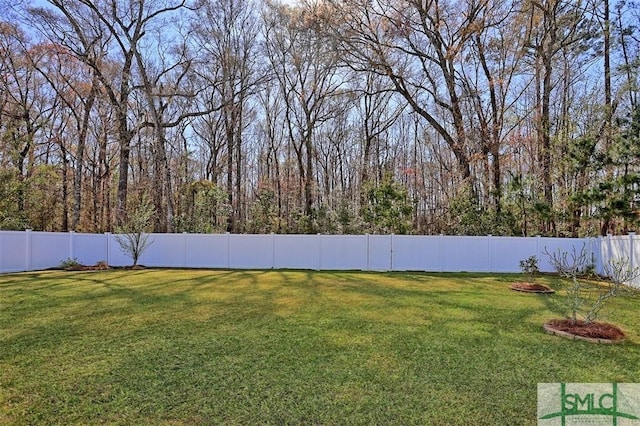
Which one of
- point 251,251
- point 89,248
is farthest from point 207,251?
point 89,248

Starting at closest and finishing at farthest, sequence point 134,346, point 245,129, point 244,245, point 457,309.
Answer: point 134,346 < point 457,309 < point 244,245 < point 245,129

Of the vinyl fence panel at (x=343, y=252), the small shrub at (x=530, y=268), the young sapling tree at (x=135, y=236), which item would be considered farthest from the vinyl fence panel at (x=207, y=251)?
the small shrub at (x=530, y=268)

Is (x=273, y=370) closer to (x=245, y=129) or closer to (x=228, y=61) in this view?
(x=228, y=61)

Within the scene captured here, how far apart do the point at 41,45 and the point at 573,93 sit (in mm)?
22527

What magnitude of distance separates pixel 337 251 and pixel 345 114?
11981 millimetres

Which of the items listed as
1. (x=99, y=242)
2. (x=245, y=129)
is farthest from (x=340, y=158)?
(x=99, y=242)

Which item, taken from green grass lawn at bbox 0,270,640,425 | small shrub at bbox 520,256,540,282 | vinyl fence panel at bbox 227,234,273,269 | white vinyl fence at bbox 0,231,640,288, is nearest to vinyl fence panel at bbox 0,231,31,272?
white vinyl fence at bbox 0,231,640,288

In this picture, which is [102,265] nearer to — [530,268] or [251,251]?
[251,251]

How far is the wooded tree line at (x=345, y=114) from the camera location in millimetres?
14188

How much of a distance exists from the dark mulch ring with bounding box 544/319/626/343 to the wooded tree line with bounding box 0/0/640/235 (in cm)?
688

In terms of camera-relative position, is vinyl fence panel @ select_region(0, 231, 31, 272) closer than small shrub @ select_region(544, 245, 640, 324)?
No

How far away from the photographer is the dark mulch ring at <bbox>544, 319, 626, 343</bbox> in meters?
4.84

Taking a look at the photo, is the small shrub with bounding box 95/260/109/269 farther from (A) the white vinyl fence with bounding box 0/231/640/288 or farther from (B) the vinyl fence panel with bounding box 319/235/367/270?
(B) the vinyl fence panel with bounding box 319/235/367/270

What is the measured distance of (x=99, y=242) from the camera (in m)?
13.7
